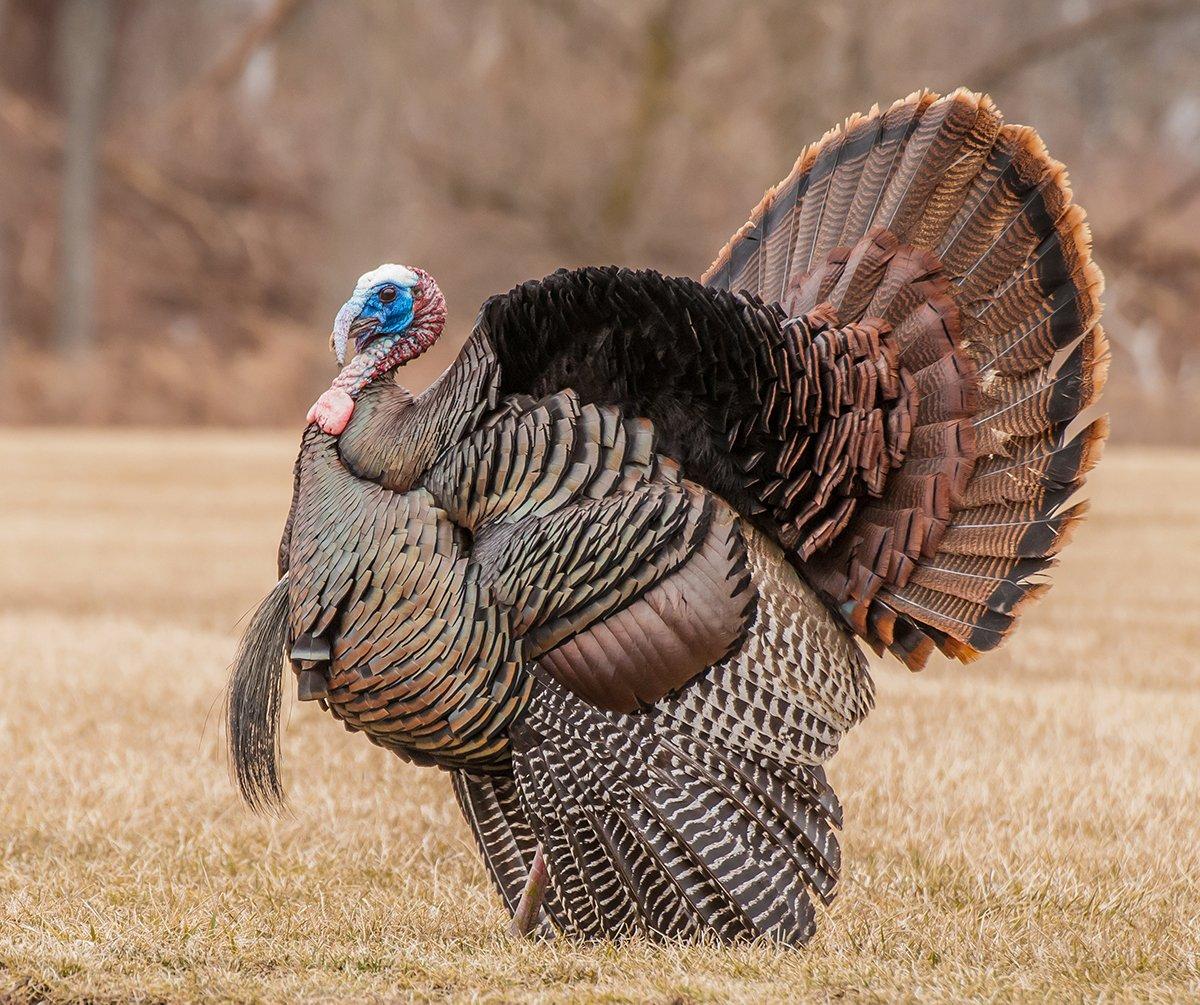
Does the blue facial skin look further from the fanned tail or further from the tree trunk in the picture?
the tree trunk

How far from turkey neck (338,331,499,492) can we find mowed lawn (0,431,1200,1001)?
3.59 ft

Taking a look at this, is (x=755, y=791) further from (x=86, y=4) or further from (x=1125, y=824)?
(x=86, y=4)

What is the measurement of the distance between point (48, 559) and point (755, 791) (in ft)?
28.0

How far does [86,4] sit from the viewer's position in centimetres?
2023

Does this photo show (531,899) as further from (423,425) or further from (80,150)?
(80,150)

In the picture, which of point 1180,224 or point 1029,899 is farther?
point 1180,224

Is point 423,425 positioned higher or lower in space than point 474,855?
higher

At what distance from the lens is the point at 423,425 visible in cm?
333

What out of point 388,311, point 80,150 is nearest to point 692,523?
point 388,311

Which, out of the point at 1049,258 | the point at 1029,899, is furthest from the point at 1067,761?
the point at 1049,258

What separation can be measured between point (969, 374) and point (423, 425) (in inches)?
50.9

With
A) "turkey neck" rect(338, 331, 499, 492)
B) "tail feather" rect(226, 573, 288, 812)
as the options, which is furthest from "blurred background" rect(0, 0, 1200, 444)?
"tail feather" rect(226, 573, 288, 812)

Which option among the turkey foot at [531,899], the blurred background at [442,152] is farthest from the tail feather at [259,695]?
the blurred background at [442,152]

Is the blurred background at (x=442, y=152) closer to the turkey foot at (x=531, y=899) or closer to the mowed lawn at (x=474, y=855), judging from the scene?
the mowed lawn at (x=474, y=855)
